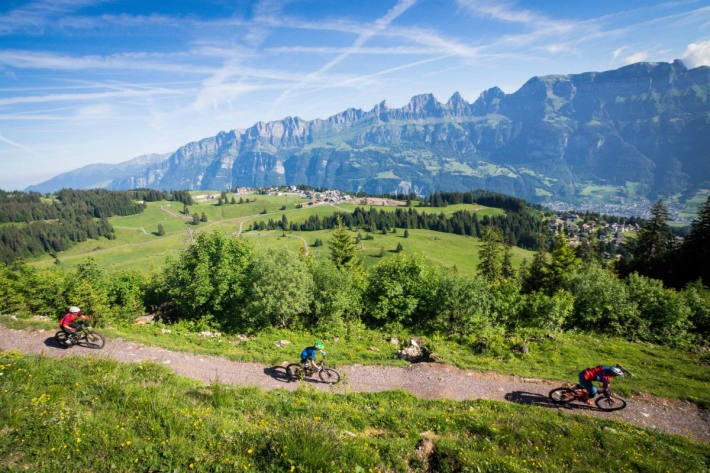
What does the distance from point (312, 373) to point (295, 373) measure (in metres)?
1.09

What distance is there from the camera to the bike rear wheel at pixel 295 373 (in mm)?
15305

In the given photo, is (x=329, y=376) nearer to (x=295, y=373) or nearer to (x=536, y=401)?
(x=295, y=373)

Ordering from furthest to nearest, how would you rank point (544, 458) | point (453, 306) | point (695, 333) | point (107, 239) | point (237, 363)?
point (107, 239), point (695, 333), point (453, 306), point (237, 363), point (544, 458)

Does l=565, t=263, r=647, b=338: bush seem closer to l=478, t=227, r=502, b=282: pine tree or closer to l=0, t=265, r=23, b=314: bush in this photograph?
l=478, t=227, r=502, b=282: pine tree

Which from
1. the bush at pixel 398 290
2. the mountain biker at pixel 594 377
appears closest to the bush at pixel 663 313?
the mountain biker at pixel 594 377

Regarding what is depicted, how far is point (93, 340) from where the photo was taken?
17.0 meters

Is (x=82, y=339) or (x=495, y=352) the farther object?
(x=495, y=352)

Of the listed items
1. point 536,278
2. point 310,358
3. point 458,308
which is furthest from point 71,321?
point 536,278

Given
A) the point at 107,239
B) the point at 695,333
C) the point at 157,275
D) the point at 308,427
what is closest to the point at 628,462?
the point at 308,427

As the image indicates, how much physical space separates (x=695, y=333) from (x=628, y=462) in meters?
27.7

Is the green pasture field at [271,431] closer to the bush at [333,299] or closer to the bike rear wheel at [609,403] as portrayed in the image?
the bike rear wheel at [609,403]

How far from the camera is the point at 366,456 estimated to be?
7.79 metres

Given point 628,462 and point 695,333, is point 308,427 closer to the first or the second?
point 628,462

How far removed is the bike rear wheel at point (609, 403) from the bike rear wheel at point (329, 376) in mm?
13033
